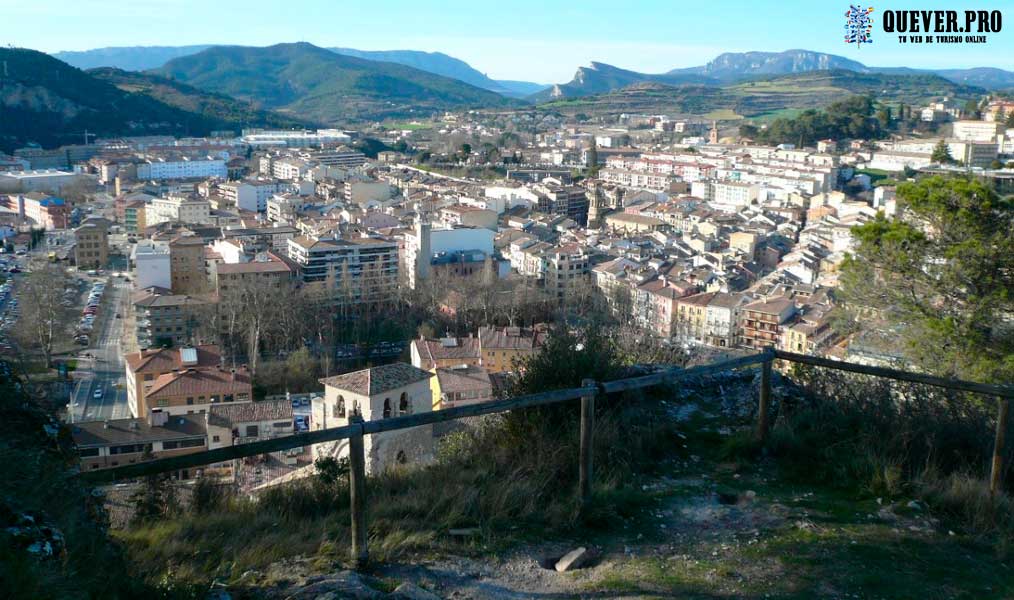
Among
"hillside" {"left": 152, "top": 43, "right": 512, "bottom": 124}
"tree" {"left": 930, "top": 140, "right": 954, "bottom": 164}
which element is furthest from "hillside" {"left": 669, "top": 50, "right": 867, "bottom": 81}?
"tree" {"left": 930, "top": 140, "right": 954, "bottom": 164}

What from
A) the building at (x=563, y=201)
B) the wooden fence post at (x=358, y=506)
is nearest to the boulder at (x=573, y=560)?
the wooden fence post at (x=358, y=506)

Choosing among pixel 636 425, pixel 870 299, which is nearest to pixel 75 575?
pixel 636 425

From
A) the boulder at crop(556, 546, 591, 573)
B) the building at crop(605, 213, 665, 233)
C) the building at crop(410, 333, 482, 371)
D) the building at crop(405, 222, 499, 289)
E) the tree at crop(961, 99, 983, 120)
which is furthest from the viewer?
the tree at crop(961, 99, 983, 120)

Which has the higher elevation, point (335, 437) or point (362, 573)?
point (335, 437)

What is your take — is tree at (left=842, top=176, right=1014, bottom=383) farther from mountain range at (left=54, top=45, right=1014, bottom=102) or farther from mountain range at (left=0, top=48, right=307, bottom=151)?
mountain range at (left=54, top=45, right=1014, bottom=102)

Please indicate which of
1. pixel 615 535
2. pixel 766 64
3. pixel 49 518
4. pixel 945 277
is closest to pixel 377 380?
pixel 945 277

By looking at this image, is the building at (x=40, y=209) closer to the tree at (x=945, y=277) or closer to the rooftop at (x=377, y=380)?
the rooftop at (x=377, y=380)

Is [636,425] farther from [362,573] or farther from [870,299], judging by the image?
[870,299]

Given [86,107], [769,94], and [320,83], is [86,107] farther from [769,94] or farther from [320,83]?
[769,94]
